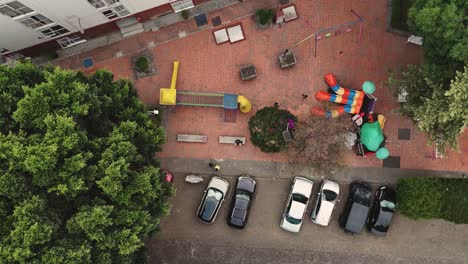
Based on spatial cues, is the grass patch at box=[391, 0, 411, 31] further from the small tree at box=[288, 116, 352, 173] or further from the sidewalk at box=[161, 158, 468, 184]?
the sidewalk at box=[161, 158, 468, 184]

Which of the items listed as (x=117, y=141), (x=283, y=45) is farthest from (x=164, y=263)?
(x=283, y=45)

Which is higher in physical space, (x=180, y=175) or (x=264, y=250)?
(x=180, y=175)

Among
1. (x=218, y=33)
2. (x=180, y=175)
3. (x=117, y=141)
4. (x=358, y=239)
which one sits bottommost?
(x=358, y=239)

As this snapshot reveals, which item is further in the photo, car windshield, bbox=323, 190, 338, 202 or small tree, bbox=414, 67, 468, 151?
car windshield, bbox=323, 190, 338, 202

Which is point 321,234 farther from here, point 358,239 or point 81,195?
point 81,195

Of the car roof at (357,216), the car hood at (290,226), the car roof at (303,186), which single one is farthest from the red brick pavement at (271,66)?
the car hood at (290,226)

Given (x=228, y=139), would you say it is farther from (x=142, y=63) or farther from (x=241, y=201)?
(x=142, y=63)

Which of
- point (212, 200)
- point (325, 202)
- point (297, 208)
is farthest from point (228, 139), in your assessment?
point (325, 202)

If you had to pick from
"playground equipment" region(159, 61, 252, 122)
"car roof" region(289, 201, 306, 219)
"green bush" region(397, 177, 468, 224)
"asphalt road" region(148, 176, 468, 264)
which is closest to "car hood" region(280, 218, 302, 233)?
"asphalt road" region(148, 176, 468, 264)
